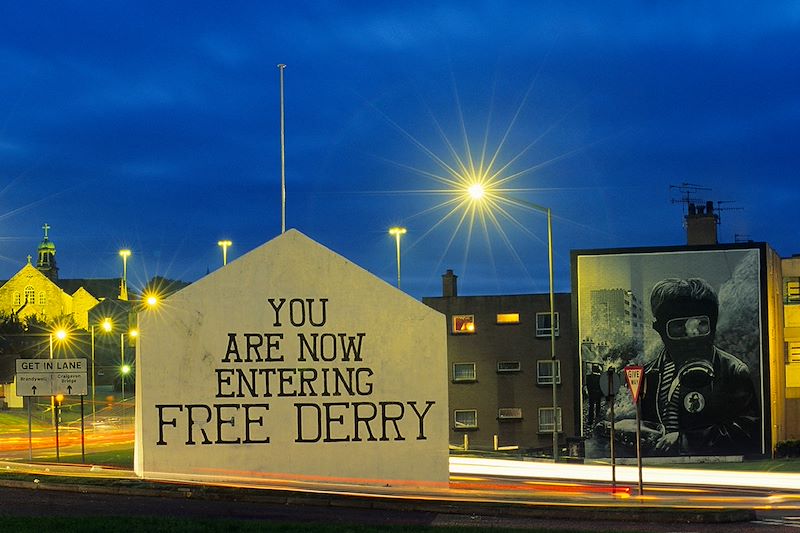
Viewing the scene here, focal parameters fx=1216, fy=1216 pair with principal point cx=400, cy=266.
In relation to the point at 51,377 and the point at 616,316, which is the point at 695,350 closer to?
the point at 616,316

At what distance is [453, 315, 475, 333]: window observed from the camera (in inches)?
2749

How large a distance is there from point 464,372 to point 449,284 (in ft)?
18.4

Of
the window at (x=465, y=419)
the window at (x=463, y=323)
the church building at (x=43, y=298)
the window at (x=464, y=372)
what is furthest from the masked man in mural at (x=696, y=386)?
the church building at (x=43, y=298)

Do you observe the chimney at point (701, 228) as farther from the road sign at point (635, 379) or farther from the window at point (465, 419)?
the road sign at point (635, 379)

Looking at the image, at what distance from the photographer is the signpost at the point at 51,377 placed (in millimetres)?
41312

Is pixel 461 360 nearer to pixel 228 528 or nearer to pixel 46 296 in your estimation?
pixel 228 528

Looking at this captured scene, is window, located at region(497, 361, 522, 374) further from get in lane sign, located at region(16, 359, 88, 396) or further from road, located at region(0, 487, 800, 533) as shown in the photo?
road, located at region(0, 487, 800, 533)

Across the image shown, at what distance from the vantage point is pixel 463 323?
70.0 metres

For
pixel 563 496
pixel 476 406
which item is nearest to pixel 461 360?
pixel 476 406

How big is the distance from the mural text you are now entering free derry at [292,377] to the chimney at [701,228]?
33274 mm

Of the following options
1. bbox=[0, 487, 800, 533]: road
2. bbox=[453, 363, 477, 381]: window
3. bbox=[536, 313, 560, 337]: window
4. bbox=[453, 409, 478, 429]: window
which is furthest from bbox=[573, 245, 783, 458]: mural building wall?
bbox=[0, 487, 800, 533]: road

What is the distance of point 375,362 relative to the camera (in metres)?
33.0

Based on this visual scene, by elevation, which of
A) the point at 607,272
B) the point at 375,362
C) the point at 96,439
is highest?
the point at 607,272

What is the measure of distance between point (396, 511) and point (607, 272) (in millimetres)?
38326
